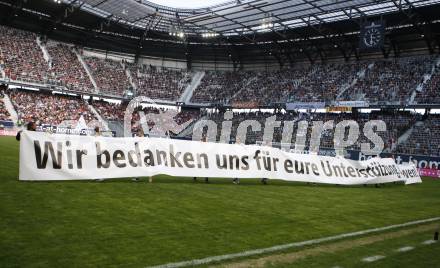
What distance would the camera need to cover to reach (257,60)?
189 feet

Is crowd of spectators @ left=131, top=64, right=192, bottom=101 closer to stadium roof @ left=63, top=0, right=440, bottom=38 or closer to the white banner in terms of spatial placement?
stadium roof @ left=63, top=0, right=440, bottom=38

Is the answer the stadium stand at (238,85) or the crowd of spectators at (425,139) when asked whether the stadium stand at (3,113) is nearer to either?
the stadium stand at (238,85)

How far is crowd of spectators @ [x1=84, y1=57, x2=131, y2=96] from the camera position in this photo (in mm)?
53812

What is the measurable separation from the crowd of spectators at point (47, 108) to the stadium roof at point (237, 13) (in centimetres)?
1237

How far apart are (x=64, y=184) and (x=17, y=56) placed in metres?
42.6

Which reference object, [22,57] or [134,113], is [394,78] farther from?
[22,57]

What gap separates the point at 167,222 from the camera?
277 inches

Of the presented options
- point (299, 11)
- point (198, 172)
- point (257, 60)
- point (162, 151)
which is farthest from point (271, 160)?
point (257, 60)

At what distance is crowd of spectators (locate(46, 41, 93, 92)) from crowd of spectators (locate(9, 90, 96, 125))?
2252mm

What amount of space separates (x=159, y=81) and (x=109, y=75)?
8.18 meters

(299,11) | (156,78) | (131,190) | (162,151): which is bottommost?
(131,190)

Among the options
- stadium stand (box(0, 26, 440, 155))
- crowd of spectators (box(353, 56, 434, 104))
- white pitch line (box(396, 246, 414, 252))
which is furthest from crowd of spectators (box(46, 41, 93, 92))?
white pitch line (box(396, 246, 414, 252))

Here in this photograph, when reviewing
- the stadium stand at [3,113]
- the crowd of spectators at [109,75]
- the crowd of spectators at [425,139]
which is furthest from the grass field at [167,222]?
the crowd of spectators at [109,75]

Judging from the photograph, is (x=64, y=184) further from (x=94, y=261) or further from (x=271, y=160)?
(x=271, y=160)
